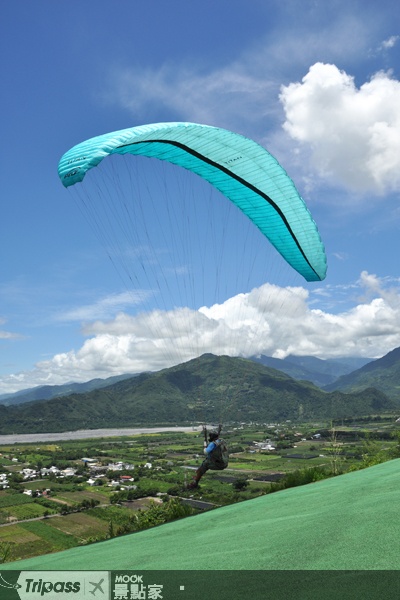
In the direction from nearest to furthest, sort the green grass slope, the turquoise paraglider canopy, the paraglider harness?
the green grass slope < the turquoise paraglider canopy < the paraglider harness

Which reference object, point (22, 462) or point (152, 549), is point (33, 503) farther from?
point (152, 549)

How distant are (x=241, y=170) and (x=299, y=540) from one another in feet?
29.3

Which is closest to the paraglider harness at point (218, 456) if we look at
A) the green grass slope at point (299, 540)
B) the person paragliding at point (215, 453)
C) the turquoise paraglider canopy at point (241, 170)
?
the person paragliding at point (215, 453)

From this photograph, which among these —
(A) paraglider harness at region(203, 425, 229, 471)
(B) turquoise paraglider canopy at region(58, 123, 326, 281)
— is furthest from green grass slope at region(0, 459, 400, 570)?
(B) turquoise paraglider canopy at region(58, 123, 326, 281)

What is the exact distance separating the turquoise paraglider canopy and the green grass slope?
273 inches

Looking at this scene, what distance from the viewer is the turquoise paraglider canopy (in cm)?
914

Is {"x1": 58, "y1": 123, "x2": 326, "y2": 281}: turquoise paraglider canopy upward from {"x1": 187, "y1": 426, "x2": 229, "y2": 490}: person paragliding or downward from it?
upward

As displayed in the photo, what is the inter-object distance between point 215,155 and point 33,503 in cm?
6931

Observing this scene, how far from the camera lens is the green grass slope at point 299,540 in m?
3.60

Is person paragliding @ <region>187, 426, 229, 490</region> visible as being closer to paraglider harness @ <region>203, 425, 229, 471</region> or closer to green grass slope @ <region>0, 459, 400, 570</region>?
paraglider harness @ <region>203, 425, 229, 471</region>

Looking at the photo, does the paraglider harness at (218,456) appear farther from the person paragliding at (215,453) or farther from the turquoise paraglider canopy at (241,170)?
the turquoise paraglider canopy at (241,170)

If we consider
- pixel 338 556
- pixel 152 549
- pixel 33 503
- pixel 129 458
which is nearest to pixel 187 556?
pixel 152 549

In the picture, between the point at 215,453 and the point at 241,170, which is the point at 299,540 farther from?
the point at 241,170

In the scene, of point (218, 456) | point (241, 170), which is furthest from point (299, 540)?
point (241, 170)
